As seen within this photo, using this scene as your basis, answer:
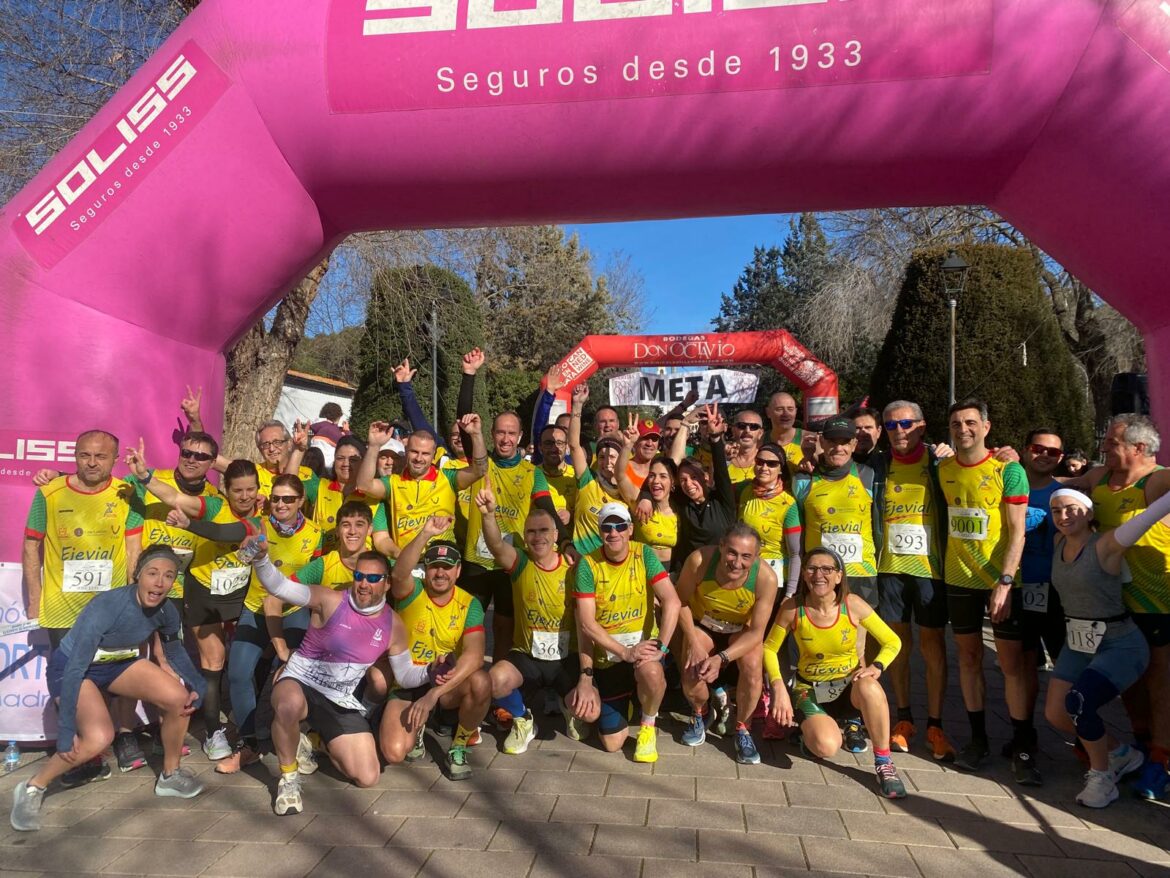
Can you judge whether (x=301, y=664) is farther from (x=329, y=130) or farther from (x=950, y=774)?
(x=950, y=774)

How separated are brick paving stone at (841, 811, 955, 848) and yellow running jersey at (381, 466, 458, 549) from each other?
2.56 m

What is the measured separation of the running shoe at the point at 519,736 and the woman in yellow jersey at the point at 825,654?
1315 mm

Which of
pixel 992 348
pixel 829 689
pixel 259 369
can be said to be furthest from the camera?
pixel 992 348

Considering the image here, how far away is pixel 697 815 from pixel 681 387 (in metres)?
11.3

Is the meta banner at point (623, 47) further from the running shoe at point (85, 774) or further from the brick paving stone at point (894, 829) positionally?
the running shoe at point (85, 774)

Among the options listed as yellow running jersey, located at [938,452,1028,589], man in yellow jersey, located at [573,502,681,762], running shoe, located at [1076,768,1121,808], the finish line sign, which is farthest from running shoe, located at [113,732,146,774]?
the finish line sign

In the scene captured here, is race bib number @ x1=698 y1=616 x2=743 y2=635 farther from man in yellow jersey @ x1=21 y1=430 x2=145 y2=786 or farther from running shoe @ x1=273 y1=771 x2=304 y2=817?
man in yellow jersey @ x1=21 y1=430 x2=145 y2=786

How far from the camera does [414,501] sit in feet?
15.1

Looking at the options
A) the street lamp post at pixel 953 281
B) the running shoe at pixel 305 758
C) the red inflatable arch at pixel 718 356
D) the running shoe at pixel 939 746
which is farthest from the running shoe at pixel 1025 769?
the red inflatable arch at pixel 718 356

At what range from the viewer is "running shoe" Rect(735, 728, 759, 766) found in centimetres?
390

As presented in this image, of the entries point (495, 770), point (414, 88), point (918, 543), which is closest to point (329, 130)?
point (414, 88)

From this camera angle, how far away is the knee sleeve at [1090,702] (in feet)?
11.2

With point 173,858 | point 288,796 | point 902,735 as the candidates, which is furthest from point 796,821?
point 173,858

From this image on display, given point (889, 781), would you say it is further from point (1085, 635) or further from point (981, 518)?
point (981, 518)
